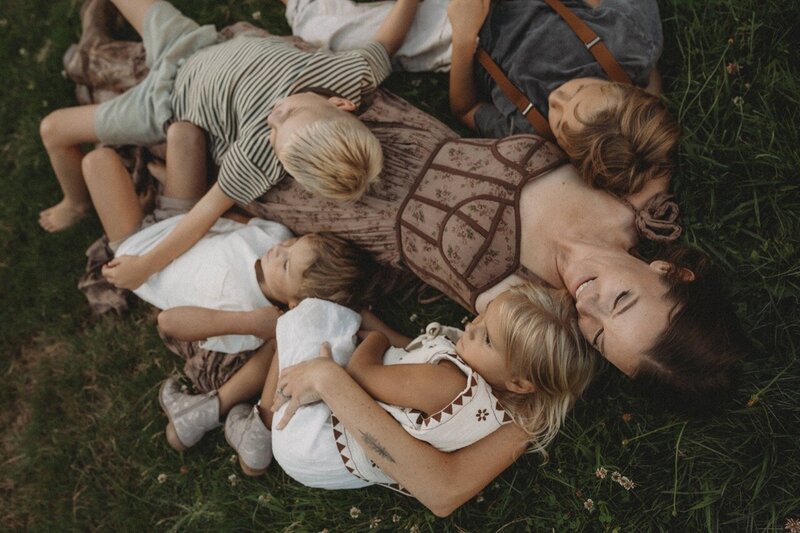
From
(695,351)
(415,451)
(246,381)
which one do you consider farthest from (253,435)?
(695,351)

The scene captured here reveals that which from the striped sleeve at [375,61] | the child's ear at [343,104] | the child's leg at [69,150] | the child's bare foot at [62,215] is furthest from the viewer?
the child's bare foot at [62,215]

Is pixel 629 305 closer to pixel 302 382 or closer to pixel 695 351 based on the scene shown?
pixel 695 351

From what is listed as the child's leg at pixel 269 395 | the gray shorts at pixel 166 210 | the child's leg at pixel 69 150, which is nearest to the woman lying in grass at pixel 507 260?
the child's leg at pixel 269 395

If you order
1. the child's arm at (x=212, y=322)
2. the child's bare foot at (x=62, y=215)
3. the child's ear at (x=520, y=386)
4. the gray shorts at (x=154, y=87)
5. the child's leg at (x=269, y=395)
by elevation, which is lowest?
the child's leg at (x=269, y=395)

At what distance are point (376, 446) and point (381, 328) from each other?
95cm

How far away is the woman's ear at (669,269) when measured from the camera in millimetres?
2551

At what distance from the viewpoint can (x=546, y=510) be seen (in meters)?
3.11

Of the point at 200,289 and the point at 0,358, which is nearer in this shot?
the point at 200,289

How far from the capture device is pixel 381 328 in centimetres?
359

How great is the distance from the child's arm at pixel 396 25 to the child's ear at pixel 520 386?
6.78 ft

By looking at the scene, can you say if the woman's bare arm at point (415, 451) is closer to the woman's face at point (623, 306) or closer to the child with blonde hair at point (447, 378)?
the child with blonde hair at point (447, 378)

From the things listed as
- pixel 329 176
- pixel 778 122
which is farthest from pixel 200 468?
pixel 778 122

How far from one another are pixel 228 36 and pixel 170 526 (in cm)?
311

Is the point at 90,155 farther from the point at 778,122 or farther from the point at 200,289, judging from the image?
the point at 778,122
